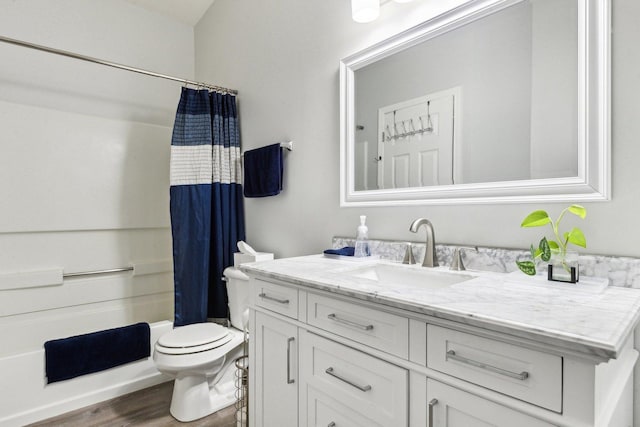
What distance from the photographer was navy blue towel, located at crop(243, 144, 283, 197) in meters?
2.04

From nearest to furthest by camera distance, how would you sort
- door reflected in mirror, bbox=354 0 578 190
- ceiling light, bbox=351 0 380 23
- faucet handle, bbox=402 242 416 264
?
door reflected in mirror, bbox=354 0 578 190, faucet handle, bbox=402 242 416 264, ceiling light, bbox=351 0 380 23

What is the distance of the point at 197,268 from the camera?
89.9 inches

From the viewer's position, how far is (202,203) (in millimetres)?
2287

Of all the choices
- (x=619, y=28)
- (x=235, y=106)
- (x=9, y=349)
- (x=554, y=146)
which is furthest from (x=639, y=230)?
(x=9, y=349)

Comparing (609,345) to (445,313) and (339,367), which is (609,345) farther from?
(339,367)

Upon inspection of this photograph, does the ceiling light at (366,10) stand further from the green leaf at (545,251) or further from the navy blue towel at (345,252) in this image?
the green leaf at (545,251)

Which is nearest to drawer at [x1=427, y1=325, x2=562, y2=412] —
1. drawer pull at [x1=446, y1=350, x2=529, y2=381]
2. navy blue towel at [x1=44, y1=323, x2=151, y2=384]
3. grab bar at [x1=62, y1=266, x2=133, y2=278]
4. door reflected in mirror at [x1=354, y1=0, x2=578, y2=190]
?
drawer pull at [x1=446, y1=350, x2=529, y2=381]

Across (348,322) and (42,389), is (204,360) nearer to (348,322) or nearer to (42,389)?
(42,389)

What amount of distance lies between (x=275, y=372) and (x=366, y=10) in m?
1.49

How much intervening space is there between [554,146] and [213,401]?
2.03 meters

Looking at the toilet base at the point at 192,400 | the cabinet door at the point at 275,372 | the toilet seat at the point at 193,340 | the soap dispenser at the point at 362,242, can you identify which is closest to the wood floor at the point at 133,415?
the toilet base at the point at 192,400

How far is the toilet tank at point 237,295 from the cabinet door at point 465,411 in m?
1.42

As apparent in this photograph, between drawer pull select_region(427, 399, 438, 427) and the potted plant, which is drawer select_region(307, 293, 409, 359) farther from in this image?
the potted plant

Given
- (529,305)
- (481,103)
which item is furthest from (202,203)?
(529,305)
